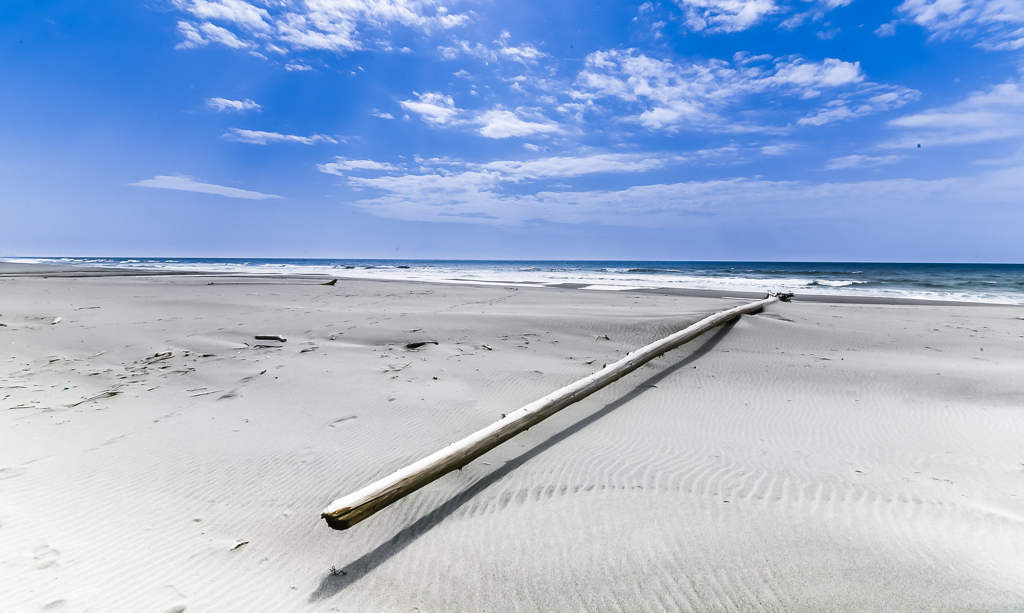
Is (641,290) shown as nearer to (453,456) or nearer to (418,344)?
(418,344)

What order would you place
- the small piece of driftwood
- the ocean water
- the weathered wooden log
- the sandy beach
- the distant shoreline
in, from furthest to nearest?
1. the ocean water
2. the distant shoreline
3. the small piece of driftwood
4. the weathered wooden log
5. the sandy beach

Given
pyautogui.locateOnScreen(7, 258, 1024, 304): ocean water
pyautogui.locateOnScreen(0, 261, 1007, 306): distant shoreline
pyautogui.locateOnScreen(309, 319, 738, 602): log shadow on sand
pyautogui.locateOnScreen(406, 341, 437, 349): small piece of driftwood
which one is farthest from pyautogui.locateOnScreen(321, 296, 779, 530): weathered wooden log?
pyautogui.locateOnScreen(7, 258, 1024, 304): ocean water

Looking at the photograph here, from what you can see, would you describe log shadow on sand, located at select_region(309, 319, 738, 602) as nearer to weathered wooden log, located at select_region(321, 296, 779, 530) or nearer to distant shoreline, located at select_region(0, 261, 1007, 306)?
weathered wooden log, located at select_region(321, 296, 779, 530)

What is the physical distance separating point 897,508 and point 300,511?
3577 millimetres

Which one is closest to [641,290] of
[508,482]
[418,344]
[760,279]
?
[418,344]

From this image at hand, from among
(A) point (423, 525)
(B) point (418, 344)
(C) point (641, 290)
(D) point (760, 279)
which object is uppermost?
(D) point (760, 279)

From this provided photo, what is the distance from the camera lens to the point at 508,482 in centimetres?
308

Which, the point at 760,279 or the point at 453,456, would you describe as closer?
the point at 453,456

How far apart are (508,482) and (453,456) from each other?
462 mm

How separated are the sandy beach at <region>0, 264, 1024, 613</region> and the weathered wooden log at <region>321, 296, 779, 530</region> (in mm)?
203

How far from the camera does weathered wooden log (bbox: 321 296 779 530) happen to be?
2.29m

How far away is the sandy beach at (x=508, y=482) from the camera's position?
82.8 inches

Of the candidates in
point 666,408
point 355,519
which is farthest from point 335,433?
point 666,408

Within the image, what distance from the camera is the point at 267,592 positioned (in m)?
2.11
